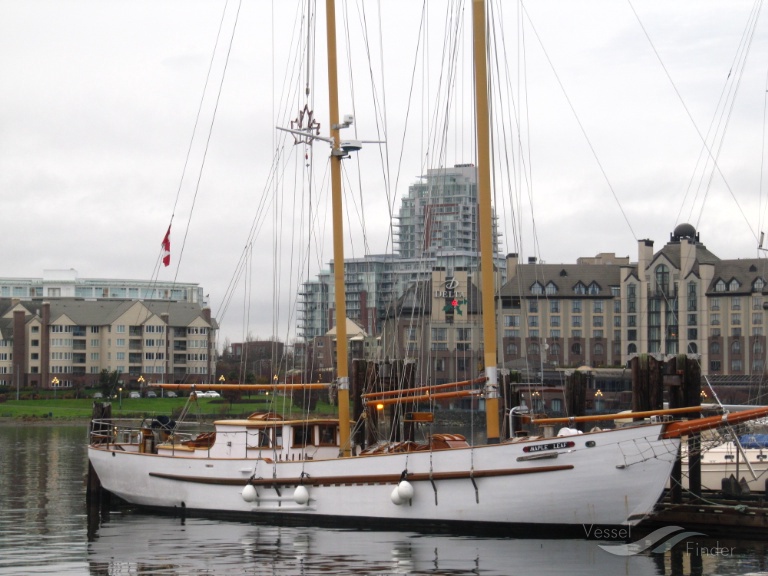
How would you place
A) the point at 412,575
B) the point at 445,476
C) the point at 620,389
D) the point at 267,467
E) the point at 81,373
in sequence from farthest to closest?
the point at 81,373 → the point at 620,389 → the point at 267,467 → the point at 445,476 → the point at 412,575

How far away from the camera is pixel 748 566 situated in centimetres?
2892

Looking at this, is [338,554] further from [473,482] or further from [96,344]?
[96,344]

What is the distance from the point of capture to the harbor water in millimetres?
Answer: 29094

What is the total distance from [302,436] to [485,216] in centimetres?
1037

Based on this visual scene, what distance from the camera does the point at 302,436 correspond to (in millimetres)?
38844

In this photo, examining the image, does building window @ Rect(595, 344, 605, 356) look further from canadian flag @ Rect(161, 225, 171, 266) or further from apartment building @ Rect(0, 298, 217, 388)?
canadian flag @ Rect(161, 225, 171, 266)

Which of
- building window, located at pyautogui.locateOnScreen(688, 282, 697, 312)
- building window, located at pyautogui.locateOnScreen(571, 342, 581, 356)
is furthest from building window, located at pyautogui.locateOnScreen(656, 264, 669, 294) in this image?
building window, located at pyautogui.locateOnScreen(571, 342, 581, 356)

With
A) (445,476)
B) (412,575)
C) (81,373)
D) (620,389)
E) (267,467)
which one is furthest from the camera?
(81,373)

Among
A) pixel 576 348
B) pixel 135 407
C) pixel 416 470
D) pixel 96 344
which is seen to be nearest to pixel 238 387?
pixel 416 470

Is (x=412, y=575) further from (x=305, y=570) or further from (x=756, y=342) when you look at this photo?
(x=756, y=342)

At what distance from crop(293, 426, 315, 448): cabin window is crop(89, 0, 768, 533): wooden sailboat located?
0.03 metres

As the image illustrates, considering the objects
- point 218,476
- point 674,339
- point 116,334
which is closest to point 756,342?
point 674,339

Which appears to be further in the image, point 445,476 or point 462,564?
point 445,476

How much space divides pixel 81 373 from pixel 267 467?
5247 inches
